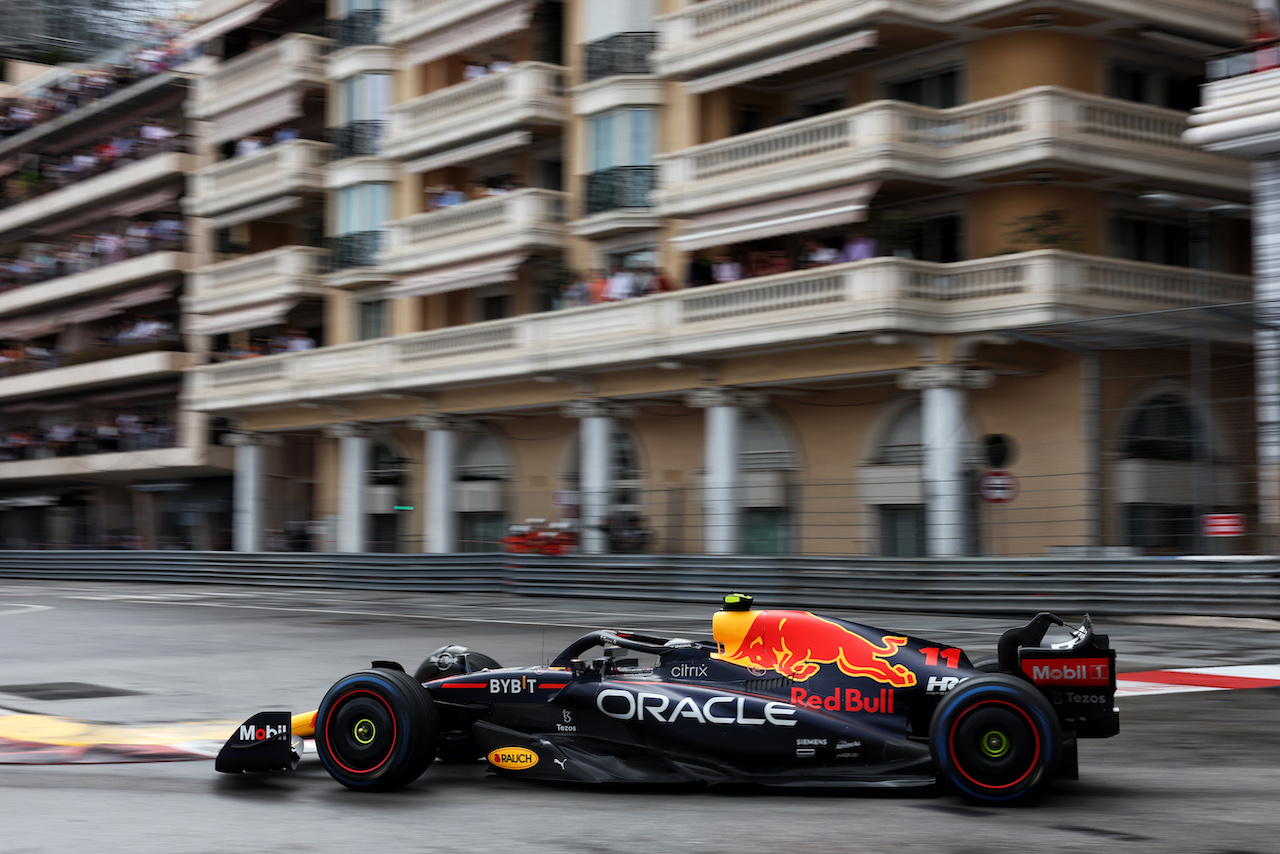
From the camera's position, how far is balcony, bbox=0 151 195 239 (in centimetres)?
4666

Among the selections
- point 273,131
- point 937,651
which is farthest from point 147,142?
point 937,651

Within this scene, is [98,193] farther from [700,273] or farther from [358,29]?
[700,273]

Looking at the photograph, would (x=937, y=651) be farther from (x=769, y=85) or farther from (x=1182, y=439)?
(x=769, y=85)

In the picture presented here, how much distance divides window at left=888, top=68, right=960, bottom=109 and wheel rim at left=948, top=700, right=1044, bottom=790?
20509 millimetres

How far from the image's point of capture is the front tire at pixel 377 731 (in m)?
7.74

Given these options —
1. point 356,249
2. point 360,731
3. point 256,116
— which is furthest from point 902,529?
point 256,116

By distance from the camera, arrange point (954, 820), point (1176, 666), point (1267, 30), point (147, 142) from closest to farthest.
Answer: point (954, 820)
point (1176, 666)
point (1267, 30)
point (147, 142)

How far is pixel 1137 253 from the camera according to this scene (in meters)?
26.0

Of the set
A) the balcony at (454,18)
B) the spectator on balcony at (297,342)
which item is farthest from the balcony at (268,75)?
the spectator on balcony at (297,342)

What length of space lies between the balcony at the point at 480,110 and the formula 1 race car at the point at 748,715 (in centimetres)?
2531

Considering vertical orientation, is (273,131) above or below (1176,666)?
above

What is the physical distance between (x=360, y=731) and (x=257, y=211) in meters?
35.5

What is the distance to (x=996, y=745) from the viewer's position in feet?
23.3

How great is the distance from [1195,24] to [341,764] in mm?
21958
